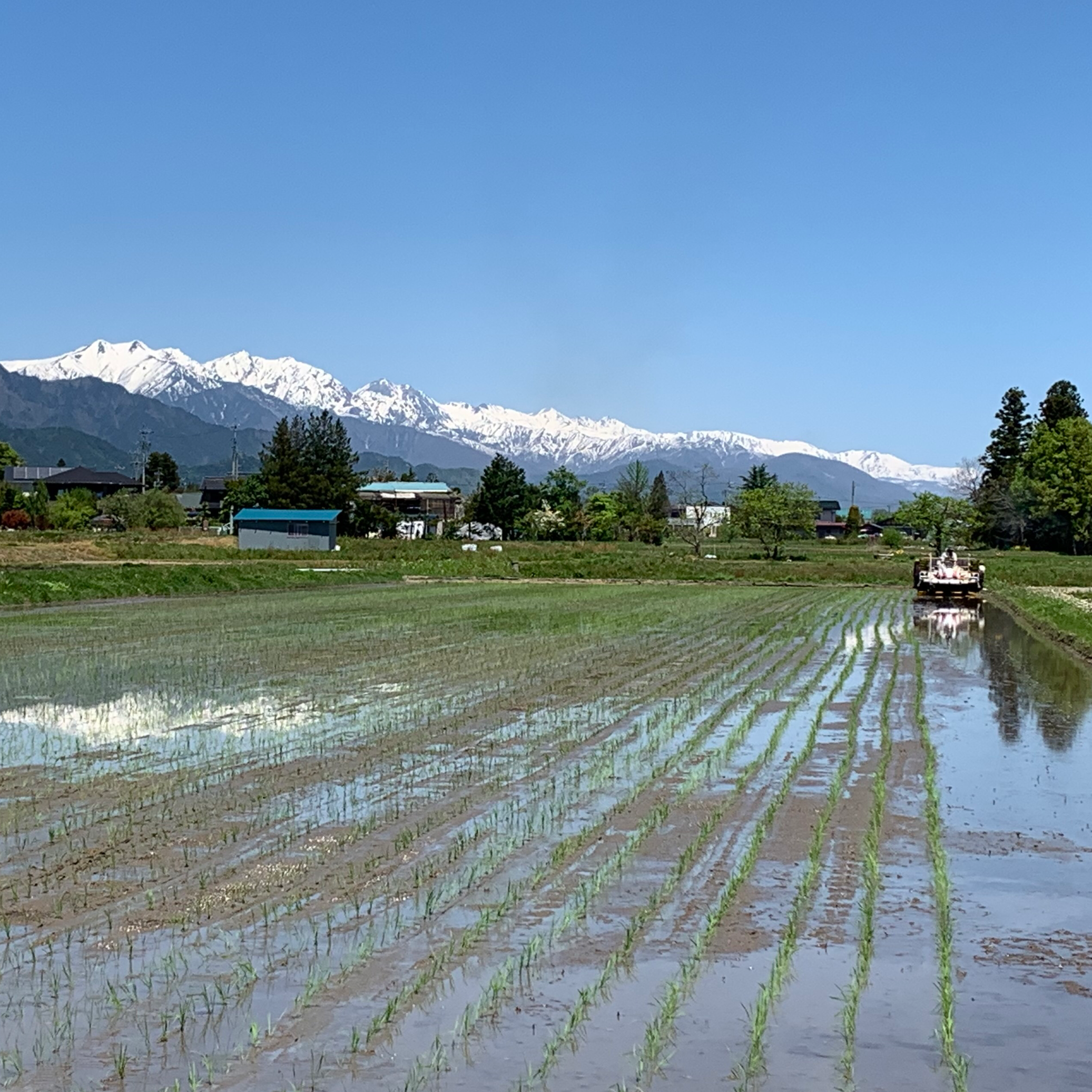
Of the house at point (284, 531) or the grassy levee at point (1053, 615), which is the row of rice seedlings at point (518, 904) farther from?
the house at point (284, 531)

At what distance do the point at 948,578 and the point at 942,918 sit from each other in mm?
33634

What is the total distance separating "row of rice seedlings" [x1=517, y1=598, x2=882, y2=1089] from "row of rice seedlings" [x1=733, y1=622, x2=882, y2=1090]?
36cm

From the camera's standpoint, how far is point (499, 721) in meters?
12.8

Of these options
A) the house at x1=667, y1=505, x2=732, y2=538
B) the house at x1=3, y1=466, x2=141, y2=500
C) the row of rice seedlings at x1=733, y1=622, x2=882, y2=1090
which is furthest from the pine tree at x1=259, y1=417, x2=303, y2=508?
the row of rice seedlings at x1=733, y1=622, x2=882, y2=1090

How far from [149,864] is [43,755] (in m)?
3.84

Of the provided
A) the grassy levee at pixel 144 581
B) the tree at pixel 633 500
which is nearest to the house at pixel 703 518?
the tree at pixel 633 500

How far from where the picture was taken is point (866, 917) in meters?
6.46

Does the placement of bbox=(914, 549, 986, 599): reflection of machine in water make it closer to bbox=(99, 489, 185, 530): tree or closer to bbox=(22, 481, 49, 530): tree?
bbox=(99, 489, 185, 530): tree

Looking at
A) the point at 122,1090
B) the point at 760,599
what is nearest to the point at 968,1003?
the point at 122,1090

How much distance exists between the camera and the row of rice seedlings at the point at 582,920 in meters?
5.02

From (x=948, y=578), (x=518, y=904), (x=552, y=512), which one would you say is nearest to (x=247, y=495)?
(x=552, y=512)

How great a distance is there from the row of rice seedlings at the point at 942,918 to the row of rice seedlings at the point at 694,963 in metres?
0.95

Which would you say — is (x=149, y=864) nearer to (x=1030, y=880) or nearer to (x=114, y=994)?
(x=114, y=994)

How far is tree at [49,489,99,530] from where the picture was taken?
3354 inches
